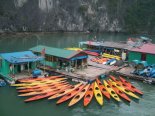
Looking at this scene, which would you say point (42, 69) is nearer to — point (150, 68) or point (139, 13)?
point (150, 68)

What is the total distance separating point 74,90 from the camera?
2477 cm

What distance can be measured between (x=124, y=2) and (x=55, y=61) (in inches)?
2225

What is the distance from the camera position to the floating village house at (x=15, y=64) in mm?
27284

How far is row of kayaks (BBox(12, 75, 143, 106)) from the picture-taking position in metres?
23.4

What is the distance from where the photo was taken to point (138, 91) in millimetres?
26000

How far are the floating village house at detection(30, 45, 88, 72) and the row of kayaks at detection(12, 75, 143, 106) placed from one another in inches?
108

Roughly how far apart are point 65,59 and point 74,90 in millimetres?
5804

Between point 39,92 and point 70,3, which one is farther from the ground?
point 70,3

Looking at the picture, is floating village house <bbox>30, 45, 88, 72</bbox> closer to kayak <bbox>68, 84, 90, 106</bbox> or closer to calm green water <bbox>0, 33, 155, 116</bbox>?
kayak <bbox>68, 84, 90, 106</bbox>

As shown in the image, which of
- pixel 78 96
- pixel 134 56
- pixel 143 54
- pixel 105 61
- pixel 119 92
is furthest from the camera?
pixel 105 61

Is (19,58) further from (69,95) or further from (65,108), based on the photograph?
(65,108)

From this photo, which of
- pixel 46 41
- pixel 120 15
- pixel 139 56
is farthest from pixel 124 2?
pixel 139 56

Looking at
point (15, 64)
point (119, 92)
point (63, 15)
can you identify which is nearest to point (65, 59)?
point (15, 64)

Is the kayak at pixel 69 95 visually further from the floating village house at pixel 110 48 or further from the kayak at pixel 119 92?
the floating village house at pixel 110 48
